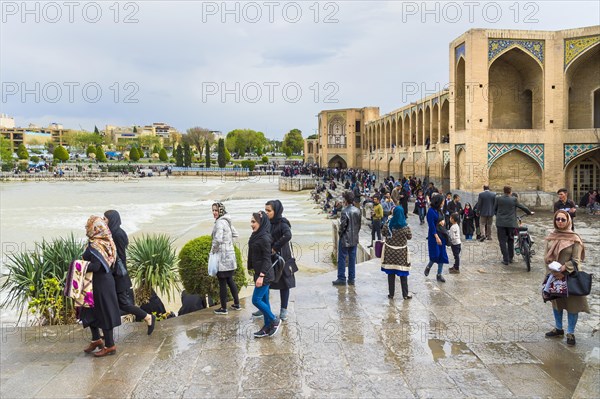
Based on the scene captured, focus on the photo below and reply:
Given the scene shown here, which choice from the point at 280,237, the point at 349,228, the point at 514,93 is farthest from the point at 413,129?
the point at 280,237

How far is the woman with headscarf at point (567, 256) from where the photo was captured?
442 cm

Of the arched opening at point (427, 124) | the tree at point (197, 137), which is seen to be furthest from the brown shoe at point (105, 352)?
the tree at point (197, 137)

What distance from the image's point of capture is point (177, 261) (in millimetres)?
7180

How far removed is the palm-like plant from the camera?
6570 mm

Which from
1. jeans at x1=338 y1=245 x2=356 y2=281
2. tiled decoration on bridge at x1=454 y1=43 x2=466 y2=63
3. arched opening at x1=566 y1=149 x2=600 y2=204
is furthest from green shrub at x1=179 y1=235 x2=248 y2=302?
arched opening at x1=566 y1=149 x2=600 y2=204

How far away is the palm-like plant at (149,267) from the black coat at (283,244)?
2117mm

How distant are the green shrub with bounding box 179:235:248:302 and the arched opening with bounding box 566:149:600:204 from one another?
15.3 meters

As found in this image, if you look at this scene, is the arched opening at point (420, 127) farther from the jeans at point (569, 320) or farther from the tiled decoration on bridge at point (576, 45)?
the jeans at point (569, 320)

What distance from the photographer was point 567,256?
4.48m

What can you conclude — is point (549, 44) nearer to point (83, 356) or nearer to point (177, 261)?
point (177, 261)

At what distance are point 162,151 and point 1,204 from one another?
6402cm

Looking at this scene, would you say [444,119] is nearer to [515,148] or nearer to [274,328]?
[515,148]

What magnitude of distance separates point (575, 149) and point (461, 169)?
12.4 feet

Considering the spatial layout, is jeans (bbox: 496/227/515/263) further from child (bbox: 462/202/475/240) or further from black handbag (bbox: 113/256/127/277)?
black handbag (bbox: 113/256/127/277)
